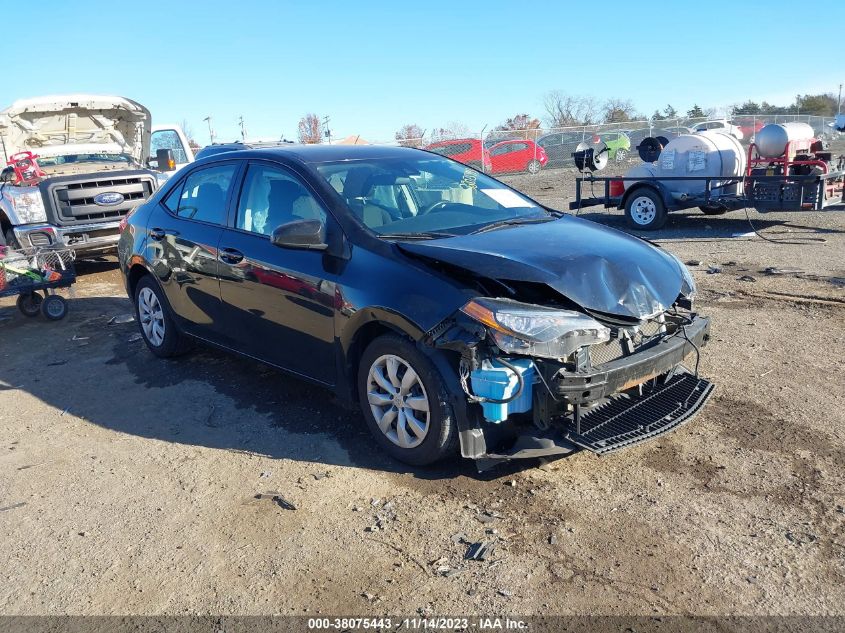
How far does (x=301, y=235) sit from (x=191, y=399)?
1947 mm

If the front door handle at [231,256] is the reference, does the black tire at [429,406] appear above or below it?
below

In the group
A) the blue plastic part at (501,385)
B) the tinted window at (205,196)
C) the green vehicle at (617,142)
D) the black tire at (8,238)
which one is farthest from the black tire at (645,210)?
the green vehicle at (617,142)

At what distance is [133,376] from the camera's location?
5.84 metres

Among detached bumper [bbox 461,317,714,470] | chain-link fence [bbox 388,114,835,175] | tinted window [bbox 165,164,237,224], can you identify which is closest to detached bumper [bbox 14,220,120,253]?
tinted window [bbox 165,164,237,224]

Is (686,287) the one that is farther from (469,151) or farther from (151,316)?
(469,151)

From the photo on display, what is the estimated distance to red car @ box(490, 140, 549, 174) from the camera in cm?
2878

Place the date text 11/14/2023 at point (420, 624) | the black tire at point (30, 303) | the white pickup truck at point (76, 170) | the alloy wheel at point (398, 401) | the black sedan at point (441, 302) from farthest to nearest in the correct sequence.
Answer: the white pickup truck at point (76, 170)
the black tire at point (30, 303)
the alloy wheel at point (398, 401)
the black sedan at point (441, 302)
the date text 11/14/2023 at point (420, 624)

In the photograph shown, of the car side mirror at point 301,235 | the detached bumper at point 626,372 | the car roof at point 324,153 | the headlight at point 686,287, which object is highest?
the car roof at point 324,153

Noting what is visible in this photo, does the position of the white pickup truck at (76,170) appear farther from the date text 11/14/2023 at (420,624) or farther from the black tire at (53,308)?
the date text 11/14/2023 at (420,624)

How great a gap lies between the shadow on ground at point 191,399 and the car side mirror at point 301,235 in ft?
3.52

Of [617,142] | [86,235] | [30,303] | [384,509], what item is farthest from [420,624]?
[617,142]

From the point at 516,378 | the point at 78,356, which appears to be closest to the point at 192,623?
the point at 516,378

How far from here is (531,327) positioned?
11.0 ft

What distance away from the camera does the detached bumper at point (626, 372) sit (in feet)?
11.0
